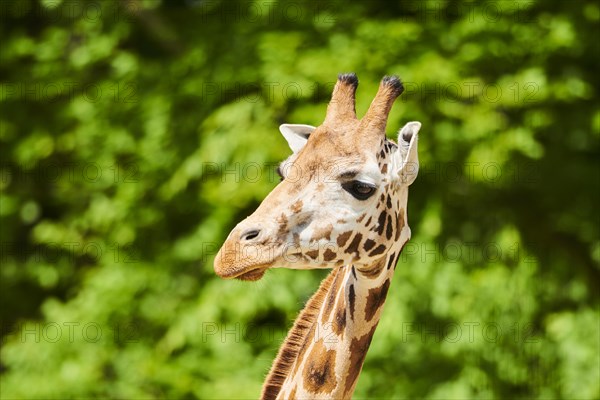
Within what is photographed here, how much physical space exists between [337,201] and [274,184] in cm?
401

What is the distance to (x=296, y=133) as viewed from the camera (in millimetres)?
3012

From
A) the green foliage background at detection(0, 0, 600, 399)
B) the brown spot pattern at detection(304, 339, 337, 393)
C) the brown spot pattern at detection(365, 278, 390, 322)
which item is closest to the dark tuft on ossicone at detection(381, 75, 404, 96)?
the brown spot pattern at detection(365, 278, 390, 322)

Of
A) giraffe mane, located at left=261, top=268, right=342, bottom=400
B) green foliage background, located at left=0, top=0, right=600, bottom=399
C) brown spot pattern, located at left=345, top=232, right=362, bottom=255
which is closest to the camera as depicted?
brown spot pattern, located at left=345, top=232, right=362, bottom=255

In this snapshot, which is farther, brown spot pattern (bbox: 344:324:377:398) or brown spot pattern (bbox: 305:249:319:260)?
brown spot pattern (bbox: 344:324:377:398)

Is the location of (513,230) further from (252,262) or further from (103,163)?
(252,262)

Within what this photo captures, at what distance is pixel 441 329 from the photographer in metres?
7.04

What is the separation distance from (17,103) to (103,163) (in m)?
1.16

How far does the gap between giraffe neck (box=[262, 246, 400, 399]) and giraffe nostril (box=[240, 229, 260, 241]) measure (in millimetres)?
434

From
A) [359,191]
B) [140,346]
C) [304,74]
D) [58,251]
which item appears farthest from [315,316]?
[58,251]

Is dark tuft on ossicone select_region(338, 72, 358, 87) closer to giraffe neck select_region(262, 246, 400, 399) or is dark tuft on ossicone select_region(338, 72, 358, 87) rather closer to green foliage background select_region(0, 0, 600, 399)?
giraffe neck select_region(262, 246, 400, 399)

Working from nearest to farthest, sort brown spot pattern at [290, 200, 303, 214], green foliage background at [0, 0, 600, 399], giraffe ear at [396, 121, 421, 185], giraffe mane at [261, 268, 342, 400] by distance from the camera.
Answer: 1. brown spot pattern at [290, 200, 303, 214]
2. giraffe ear at [396, 121, 421, 185]
3. giraffe mane at [261, 268, 342, 400]
4. green foliage background at [0, 0, 600, 399]

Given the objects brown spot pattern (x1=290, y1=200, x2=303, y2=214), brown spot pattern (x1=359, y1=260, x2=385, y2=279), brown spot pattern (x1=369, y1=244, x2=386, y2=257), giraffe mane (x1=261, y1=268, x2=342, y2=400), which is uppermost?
brown spot pattern (x1=290, y1=200, x2=303, y2=214)

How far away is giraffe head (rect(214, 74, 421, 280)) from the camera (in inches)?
98.9

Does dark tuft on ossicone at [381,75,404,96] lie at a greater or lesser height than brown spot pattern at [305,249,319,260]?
greater
